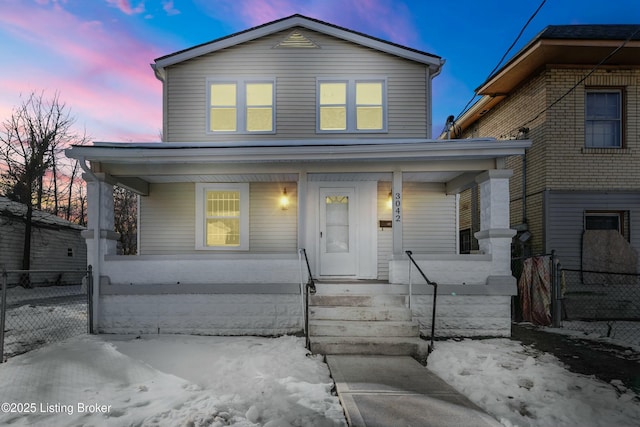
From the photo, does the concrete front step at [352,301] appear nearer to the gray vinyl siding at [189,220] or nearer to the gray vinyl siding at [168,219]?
the gray vinyl siding at [189,220]

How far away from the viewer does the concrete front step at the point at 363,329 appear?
655 centimetres

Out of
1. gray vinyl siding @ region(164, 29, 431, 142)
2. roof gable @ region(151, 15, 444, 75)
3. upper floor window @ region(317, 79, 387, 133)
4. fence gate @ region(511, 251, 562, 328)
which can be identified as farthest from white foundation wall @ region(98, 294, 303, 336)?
roof gable @ region(151, 15, 444, 75)

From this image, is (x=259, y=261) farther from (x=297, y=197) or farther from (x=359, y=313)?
(x=297, y=197)

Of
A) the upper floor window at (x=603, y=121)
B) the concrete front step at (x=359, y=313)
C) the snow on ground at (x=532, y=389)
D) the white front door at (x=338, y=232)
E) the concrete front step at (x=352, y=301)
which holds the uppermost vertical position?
the upper floor window at (x=603, y=121)

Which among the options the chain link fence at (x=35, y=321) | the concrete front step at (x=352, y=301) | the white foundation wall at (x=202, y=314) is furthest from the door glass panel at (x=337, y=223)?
the chain link fence at (x=35, y=321)

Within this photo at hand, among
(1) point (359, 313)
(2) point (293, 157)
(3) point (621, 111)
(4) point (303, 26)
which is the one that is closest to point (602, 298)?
(3) point (621, 111)

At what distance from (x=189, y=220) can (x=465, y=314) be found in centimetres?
658

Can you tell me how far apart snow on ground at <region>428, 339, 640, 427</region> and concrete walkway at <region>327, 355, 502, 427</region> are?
266 millimetres

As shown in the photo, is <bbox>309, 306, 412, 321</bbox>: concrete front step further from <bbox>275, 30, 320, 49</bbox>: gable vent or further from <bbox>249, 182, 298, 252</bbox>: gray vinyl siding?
<bbox>275, 30, 320, 49</bbox>: gable vent

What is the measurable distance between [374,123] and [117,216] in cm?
2903

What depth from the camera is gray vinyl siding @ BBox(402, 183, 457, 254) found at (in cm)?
969

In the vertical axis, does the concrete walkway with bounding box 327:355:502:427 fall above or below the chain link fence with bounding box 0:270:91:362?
above

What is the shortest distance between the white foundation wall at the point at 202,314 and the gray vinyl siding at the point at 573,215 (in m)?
7.06

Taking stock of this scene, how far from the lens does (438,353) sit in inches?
241
